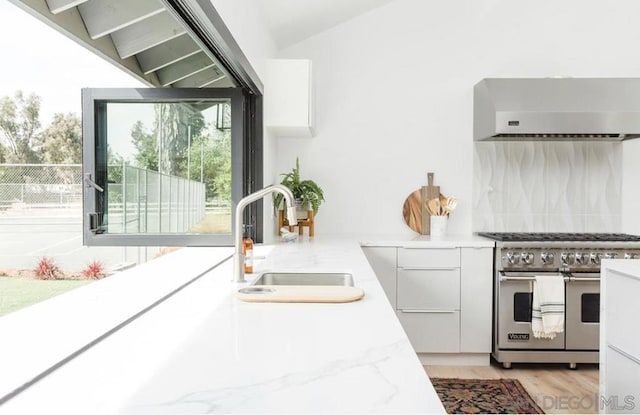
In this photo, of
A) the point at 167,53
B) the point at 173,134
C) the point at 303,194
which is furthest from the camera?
the point at 303,194

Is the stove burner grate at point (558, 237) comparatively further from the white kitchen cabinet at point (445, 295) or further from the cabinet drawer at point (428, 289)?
the cabinet drawer at point (428, 289)

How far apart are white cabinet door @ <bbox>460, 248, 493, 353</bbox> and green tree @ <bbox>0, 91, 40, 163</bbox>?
2852 mm

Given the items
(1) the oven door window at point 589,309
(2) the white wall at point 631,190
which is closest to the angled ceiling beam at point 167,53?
(1) the oven door window at point 589,309

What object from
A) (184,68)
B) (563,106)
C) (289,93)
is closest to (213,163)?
(184,68)

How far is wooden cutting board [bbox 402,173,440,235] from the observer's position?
398 cm

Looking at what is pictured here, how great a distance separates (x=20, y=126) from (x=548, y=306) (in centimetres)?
315

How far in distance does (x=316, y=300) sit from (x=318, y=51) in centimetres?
294

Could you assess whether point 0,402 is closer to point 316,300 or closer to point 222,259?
point 316,300

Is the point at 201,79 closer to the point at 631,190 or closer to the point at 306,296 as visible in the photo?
the point at 306,296

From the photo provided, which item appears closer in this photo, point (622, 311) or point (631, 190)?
point (622, 311)

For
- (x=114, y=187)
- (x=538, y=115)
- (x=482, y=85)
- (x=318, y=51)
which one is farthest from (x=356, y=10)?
(x=114, y=187)

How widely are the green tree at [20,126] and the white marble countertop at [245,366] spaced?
0.45m

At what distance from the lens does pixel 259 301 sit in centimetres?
152

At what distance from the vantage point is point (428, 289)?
3.46 meters
